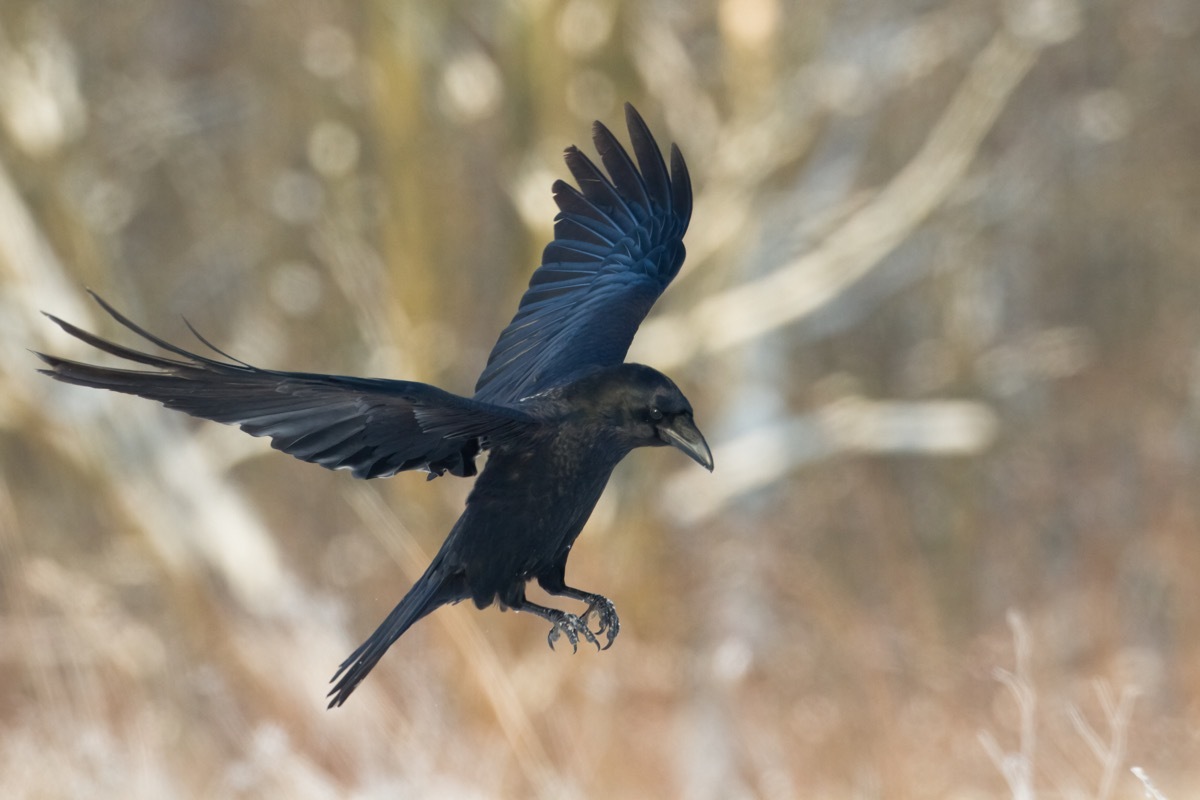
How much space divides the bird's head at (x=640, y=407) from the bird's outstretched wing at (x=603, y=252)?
78cm

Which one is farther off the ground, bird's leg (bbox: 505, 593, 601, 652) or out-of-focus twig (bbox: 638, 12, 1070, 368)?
out-of-focus twig (bbox: 638, 12, 1070, 368)

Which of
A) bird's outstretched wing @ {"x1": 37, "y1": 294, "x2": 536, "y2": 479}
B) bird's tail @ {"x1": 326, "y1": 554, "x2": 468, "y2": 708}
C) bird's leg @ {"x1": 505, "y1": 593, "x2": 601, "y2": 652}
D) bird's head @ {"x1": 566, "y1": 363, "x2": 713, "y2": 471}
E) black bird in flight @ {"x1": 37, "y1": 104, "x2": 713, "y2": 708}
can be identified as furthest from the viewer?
bird's leg @ {"x1": 505, "y1": 593, "x2": 601, "y2": 652}

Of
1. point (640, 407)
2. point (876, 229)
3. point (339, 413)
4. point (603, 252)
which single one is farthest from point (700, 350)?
point (339, 413)

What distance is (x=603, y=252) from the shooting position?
5105 mm

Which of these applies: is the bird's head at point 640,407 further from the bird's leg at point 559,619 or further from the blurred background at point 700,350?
the blurred background at point 700,350

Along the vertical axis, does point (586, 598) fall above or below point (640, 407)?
below

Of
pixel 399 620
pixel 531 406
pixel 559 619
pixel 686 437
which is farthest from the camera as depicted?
pixel 559 619

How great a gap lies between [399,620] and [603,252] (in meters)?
1.64

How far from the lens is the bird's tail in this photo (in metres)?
3.69

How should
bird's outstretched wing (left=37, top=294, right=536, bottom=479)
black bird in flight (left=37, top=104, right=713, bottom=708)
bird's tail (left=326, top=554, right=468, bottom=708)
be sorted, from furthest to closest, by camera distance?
1. bird's tail (left=326, top=554, right=468, bottom=708)
2. black bird in flight (left=37, top=104, right=713, bottom=708)
3. bird's outstretched wing (left=37, top=294, right=536, bottom=479)

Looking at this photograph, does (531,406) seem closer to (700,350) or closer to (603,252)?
(603,252)

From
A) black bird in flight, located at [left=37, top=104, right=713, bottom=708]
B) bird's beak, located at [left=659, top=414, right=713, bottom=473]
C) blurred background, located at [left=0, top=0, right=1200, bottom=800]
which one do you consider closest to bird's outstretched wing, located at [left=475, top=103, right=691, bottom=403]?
black bird in flight, located at [left=37, top=104, right=713, bottom=708]

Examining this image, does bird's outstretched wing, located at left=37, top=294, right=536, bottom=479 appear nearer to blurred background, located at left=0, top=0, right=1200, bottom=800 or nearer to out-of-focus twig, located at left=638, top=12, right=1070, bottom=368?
blurred background, located at left=0, top=0, right=1200, bottom=800

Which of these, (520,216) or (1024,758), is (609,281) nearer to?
(1024,758)
